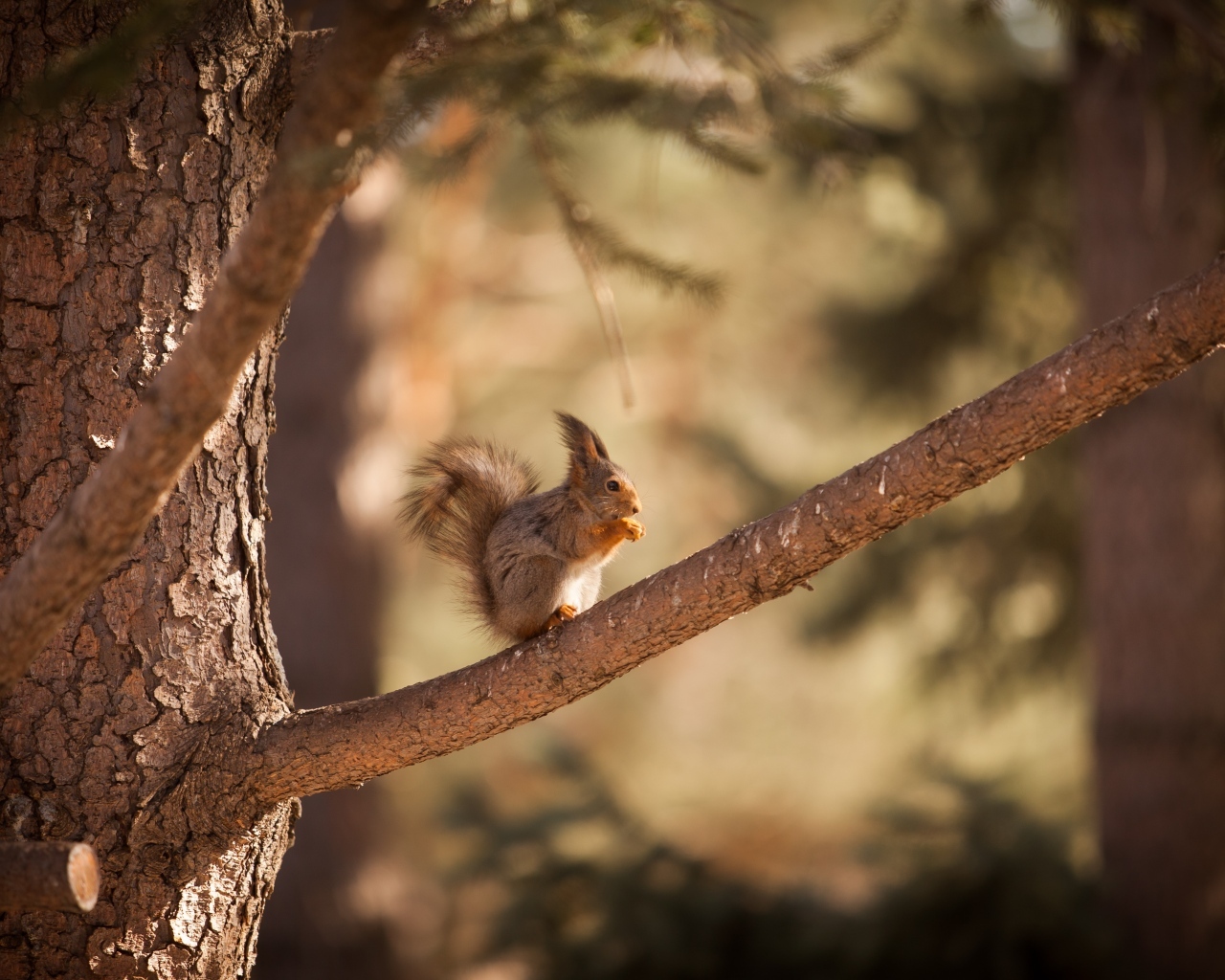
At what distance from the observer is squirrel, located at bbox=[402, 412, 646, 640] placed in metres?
2.00

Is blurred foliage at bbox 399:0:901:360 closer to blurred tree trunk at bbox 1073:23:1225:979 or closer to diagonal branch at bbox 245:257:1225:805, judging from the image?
diagonal branch at bbox 245:257:1225:805

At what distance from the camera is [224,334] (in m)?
1.05

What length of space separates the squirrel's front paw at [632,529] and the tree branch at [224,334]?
1.08m

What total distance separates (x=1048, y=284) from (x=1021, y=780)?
2221 mm

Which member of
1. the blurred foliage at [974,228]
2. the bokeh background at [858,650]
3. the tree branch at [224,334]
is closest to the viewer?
the tree branch at [224,334]

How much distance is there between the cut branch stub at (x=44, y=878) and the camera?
1130mm

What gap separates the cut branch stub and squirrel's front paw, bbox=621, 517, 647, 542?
3.76ft

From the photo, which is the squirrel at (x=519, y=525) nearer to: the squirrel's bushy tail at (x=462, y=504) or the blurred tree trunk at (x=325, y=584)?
the squirrel's bushy tail at (x=462, y=504)

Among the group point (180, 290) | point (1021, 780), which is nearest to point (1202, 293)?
point (180, 290)

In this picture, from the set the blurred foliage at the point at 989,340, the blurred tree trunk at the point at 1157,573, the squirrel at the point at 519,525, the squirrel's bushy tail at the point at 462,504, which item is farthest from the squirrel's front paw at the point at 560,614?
the blurred foliage at the point at 989,340

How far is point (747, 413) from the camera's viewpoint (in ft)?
33.4

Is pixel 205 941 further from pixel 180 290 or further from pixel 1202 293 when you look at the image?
pixel 1202 293

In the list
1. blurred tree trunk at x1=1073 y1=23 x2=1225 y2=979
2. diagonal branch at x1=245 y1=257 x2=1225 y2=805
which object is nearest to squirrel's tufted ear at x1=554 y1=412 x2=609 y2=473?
diagonal branch at x1=245 y1=257 x2=1225 y2=805

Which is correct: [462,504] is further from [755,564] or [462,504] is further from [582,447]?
[755,564]
